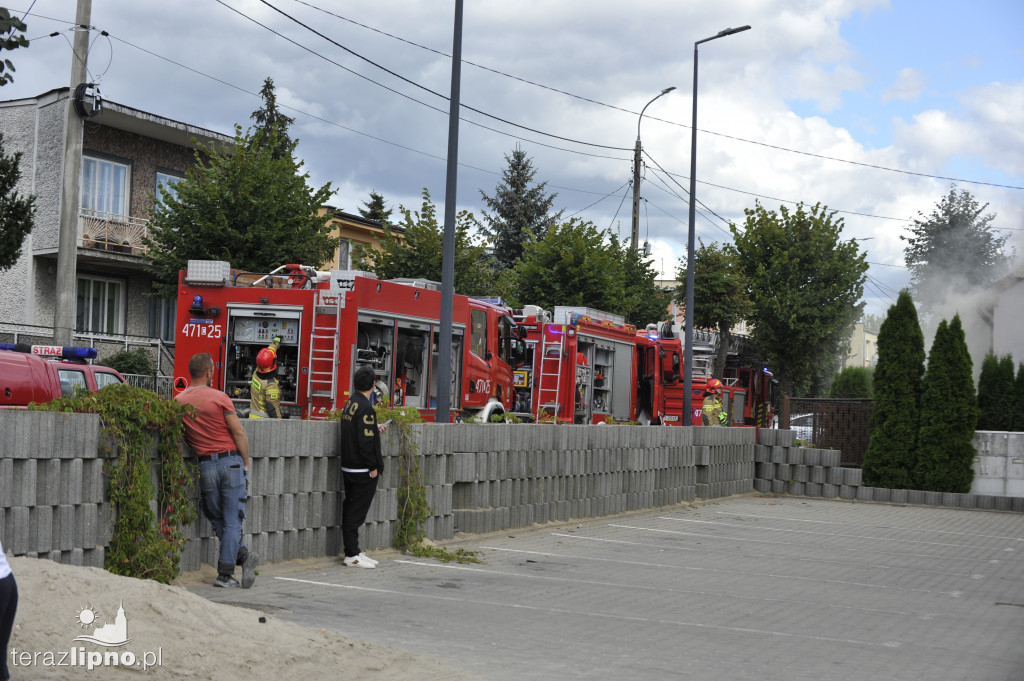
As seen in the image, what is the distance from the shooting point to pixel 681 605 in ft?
31.4

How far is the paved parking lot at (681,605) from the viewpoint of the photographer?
7.28 m

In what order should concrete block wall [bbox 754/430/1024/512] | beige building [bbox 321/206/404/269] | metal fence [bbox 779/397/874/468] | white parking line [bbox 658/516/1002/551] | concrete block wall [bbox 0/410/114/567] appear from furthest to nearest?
beige building [bbox 321/206/404/269], metal fence [bbox 779/397/874/468], concrete block wall [bbox 754/430/1024/512], white parking line [bbox 658/516/1002/551], concrete block wall [bbox 0/410/114/567]

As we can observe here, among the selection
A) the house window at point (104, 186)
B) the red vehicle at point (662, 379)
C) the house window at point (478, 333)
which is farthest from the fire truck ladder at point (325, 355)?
the house window at point (104, 186)

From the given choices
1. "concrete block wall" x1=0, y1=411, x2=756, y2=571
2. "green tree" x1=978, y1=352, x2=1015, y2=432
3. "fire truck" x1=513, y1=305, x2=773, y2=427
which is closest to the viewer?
"concrete block wall" x1=0, y1=411, x2=756, y2=571

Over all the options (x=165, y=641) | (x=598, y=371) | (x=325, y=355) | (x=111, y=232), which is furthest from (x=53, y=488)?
(x=111, y=232)

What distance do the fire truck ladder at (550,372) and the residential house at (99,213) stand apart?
467 inches

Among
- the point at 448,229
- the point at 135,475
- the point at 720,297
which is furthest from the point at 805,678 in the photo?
the point at 720,297

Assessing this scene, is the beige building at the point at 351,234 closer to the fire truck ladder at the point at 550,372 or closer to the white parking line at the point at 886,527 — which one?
the fire truck ladder at the point at 550,372

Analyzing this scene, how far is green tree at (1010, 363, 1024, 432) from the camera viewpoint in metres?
23.8

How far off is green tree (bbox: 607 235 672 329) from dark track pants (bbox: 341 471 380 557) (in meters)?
25.6

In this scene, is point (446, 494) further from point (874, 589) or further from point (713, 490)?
point (713, 490)

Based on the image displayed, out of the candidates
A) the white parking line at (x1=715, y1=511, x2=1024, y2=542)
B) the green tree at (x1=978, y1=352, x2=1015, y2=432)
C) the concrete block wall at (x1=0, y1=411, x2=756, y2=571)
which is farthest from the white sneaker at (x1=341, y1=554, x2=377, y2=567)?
the green tree at (x1=978, y1=352, x2=1015, y2=432)

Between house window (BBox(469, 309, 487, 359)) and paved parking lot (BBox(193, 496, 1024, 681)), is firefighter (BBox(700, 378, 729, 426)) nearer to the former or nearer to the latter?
house window (BBox(469, 309, 487, 359))

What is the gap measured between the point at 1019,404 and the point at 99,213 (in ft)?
79.7
